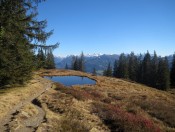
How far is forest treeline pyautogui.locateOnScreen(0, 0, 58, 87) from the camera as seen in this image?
16.9 meters

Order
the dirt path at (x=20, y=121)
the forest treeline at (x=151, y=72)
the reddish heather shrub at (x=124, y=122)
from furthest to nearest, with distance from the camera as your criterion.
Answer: the forest treeline at (x=151, y=72) → the reddish heather shrub at (x=124, y=122) → the dirt path at (x=20, y=121)

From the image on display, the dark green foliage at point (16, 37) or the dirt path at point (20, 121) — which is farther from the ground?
the dark green foliage at point (16, 37)

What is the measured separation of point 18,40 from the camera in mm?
20578

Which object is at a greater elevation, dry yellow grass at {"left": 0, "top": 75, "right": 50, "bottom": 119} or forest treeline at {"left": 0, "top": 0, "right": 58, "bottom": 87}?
forest treeline at {"left": 0, "top": 0, "right": 58, "bottom": 87}

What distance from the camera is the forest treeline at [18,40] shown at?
16.9m

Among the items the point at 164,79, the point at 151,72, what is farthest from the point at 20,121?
the point at 151,72

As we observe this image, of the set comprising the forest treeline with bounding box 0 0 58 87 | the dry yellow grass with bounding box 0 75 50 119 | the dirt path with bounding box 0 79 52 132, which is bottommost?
the dirt path with bounding box 0 79 52 132

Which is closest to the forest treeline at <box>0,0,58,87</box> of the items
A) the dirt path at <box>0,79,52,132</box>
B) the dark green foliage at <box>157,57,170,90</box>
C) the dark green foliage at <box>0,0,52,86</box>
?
the dark green foliage at <box>0,0,52,86</box>

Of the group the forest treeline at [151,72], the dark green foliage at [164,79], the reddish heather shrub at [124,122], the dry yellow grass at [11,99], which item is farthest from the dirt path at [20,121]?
the forest treeline at [151,72]

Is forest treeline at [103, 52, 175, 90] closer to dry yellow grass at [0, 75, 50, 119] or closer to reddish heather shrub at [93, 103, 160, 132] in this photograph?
dry yellow grass at [0, 75, 50, 119]

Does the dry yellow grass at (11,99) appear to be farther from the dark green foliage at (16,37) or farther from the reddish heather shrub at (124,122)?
the reddish heather shrub at (124,122)

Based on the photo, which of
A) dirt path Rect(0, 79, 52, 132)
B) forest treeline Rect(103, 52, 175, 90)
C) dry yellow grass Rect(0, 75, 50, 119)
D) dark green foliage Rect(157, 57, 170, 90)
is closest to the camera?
dirt path Rect(0, 79, 52, 132)

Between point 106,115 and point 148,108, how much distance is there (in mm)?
7677

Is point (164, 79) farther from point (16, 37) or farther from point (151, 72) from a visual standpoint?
point (16, 37)
